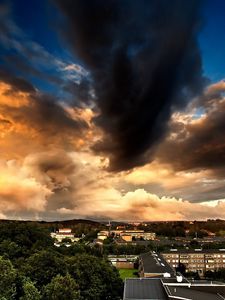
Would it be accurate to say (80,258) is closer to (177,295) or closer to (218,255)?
(177,295)

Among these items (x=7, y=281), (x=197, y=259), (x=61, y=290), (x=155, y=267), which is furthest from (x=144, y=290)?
(x=197, y=259)

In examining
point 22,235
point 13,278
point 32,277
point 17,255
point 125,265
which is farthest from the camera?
point 125,265

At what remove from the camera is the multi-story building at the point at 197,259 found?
102681mm

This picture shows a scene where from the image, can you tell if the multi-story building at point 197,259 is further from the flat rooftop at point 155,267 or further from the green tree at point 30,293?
the green tree at point 30,293

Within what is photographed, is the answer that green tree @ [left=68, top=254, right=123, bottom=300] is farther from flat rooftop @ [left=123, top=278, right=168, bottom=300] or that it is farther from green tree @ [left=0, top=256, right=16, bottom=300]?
green tree @ [left=0, top=256, right=16, bottom=300]

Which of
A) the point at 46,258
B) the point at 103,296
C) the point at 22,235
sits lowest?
the point at 103,296

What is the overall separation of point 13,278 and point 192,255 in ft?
235

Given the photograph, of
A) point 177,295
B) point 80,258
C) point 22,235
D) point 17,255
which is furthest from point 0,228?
point 177,295

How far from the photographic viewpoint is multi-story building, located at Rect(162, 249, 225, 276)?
103 m

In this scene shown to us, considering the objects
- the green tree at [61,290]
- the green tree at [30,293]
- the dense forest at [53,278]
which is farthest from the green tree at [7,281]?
the green tree at [61,290]

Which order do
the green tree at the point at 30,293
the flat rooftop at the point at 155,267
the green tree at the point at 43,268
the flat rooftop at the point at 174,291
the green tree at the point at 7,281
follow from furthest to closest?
the flat rooftop at the point at 155,267 → the green tree at the point at 43,268 → the green tree at the point at 7,281 → the green tree at the point at 30,293 → the flat rooftop at the point at 174,291

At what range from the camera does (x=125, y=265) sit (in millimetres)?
100250

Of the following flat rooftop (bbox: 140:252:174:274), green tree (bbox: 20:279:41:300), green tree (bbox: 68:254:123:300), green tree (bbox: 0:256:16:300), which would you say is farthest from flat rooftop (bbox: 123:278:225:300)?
flat rooftop (bbox: 140:252:174:274)

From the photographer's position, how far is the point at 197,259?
4063 inches
